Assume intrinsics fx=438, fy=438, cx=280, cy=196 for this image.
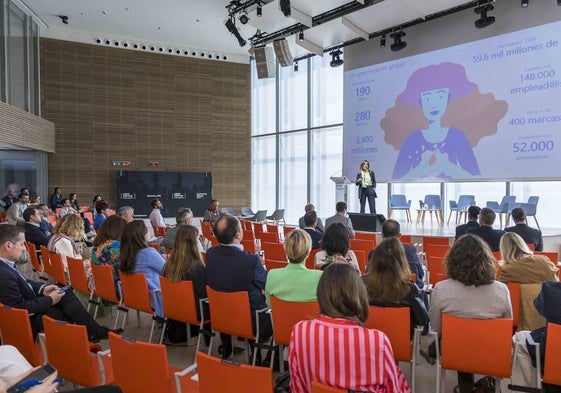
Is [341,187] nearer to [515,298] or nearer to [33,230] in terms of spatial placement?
[33,230]

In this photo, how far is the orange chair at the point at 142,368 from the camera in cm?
203

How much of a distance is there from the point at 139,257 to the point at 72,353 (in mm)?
1861

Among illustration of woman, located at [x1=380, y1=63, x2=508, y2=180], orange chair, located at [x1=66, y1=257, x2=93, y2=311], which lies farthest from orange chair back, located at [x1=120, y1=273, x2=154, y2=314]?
illustration of woman, located at [x1=380, y1=63, x2=508, y2=180]

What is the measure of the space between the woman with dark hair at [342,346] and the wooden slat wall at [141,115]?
573 inches

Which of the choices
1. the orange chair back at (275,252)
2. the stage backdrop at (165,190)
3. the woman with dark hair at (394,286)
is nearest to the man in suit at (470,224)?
the orange chair back at (275,252)

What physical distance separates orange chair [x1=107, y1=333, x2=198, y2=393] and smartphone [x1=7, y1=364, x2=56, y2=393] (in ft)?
1.16

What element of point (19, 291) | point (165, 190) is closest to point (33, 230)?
point (19, 291)

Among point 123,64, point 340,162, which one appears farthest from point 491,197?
point 123,64

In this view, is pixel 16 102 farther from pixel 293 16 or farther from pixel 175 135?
pixel 293 16

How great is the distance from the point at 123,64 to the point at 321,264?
13823 mm

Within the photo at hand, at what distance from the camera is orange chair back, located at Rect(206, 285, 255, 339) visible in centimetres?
328

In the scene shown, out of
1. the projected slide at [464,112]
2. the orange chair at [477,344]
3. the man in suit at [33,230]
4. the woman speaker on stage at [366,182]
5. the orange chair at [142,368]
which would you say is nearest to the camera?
the orange chair at [142,368]

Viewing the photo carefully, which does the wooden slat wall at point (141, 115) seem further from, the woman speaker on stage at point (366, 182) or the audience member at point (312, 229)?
the audience member at point (312, 229)

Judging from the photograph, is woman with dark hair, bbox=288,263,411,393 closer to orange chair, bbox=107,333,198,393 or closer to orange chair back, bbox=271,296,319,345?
orange chair, bbox=107,333,198,393
